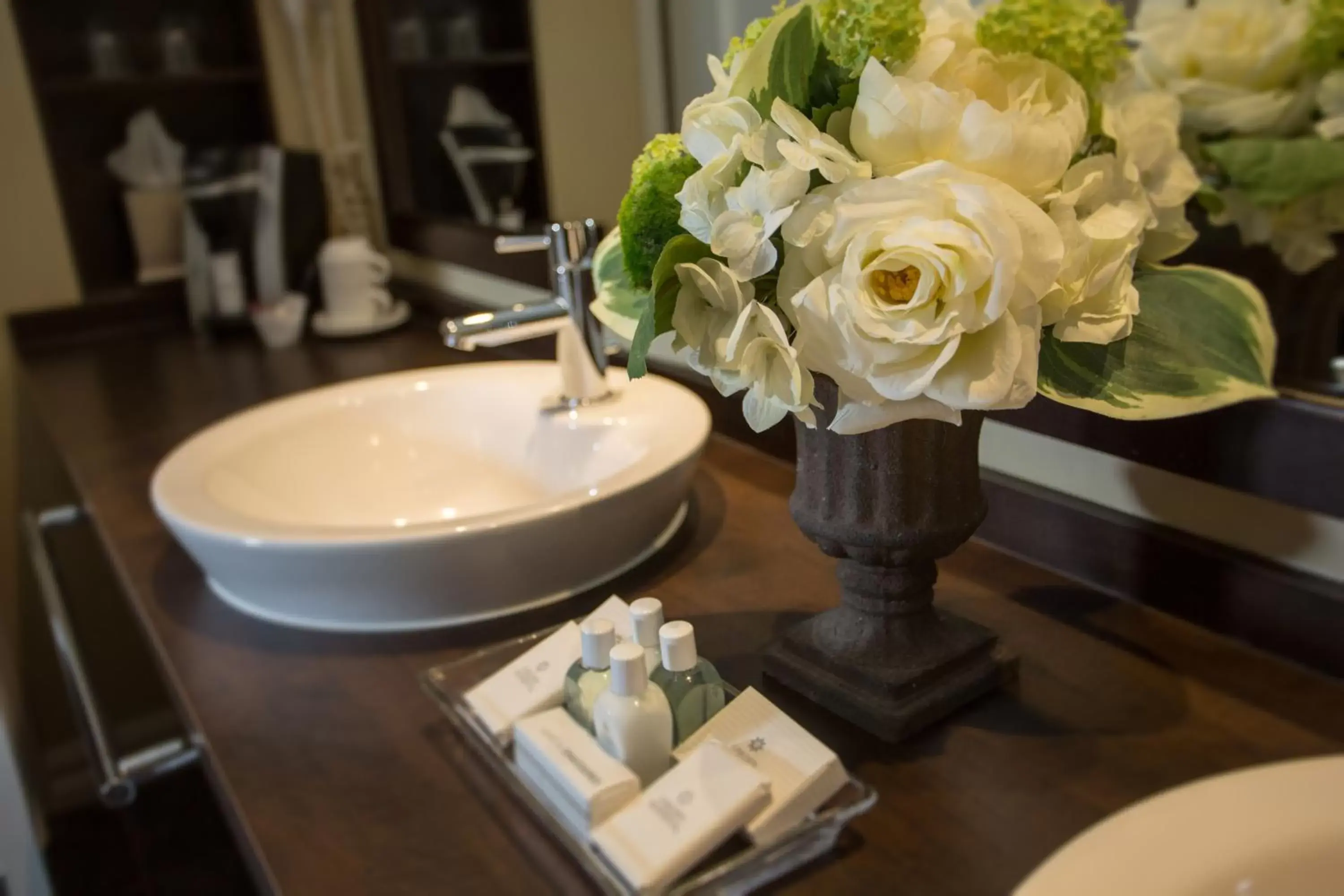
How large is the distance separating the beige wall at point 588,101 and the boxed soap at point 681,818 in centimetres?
71

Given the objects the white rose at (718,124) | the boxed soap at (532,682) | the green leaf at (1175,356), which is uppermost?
the white rose at (718,124)

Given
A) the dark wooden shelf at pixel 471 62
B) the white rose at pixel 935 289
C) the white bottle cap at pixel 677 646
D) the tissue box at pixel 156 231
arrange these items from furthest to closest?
the tissue box at pixel 156 231 → the dark wooden shelf at pixel 471 62 → the white bottle cap at pixel 677 646 → the white rose at pixel 935 289

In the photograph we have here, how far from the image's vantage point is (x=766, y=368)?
20.4 inches

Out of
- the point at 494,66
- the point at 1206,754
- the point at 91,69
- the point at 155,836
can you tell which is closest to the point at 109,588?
the point at 155,836

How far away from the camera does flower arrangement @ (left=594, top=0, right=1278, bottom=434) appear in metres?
0.47

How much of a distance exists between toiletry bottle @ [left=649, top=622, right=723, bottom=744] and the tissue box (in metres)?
1.66

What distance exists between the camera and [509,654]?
2.31 ft

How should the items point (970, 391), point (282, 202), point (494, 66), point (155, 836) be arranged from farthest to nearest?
point (155, 836), point (282, 202), point (494, 66), point (970, 391)

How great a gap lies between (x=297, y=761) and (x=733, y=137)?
0.45 m

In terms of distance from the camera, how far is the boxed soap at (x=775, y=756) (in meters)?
0.52

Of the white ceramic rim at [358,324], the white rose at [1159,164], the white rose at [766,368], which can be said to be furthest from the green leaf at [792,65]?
the white ceramic rim at [358,324]

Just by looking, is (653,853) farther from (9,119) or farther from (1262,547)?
(9,119)

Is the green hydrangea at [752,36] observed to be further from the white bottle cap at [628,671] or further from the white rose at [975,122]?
the white bottle cap at [628,671]

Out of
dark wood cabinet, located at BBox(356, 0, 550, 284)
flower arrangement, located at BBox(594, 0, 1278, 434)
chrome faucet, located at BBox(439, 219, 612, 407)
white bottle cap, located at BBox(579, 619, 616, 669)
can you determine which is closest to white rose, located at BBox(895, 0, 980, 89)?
flower arrangement, located at BBox(594, 0, 1278, 434)
